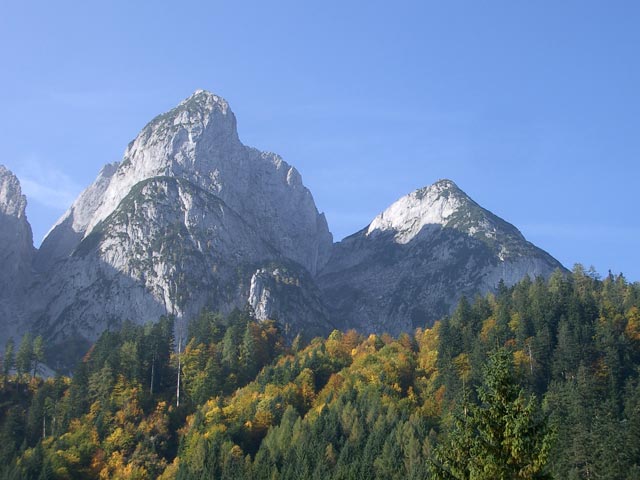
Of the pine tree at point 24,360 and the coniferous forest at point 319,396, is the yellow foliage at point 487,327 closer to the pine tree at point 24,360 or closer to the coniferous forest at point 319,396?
the coniferous forest at point 319,396

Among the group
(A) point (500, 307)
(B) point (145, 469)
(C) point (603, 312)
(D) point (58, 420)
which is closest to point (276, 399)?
(B) point (145, 469)

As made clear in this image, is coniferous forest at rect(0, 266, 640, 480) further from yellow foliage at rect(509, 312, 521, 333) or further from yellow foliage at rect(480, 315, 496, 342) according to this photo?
yellow foliage at rect(480, 315, 496, 342)

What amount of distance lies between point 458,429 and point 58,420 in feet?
374

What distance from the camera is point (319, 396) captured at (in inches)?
5448

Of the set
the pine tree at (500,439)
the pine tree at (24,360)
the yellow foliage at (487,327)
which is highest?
the yellow foliage at (487,327)

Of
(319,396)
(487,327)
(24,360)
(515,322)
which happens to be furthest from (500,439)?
(24,360)

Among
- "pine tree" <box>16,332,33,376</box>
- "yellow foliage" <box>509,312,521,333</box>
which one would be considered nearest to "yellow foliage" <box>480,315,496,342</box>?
"yellow foliage" <box>509,312,521,333</box>

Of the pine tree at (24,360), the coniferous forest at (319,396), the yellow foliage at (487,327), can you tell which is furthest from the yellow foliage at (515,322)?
the pine tree at (24,360)

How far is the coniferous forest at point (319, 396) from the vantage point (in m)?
Answer: 104

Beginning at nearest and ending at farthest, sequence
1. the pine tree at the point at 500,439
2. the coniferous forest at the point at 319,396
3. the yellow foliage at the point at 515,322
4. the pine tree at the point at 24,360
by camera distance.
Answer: the pine tree at the point at 500,439 → the coniferous forest at the point at 319,396 → the yellow foliage at the point at 515,322 → the pine tree at the point at 24,360

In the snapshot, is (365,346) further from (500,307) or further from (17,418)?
(17,418)

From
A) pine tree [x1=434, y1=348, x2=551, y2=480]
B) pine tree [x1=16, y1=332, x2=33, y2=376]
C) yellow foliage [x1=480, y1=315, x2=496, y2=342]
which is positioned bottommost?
pine tree [x1=434, y1=348, x2=551, y2=480]

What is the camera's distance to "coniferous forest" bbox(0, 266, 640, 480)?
104000 mm

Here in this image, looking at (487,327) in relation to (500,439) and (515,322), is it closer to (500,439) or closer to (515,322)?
(515,322)
